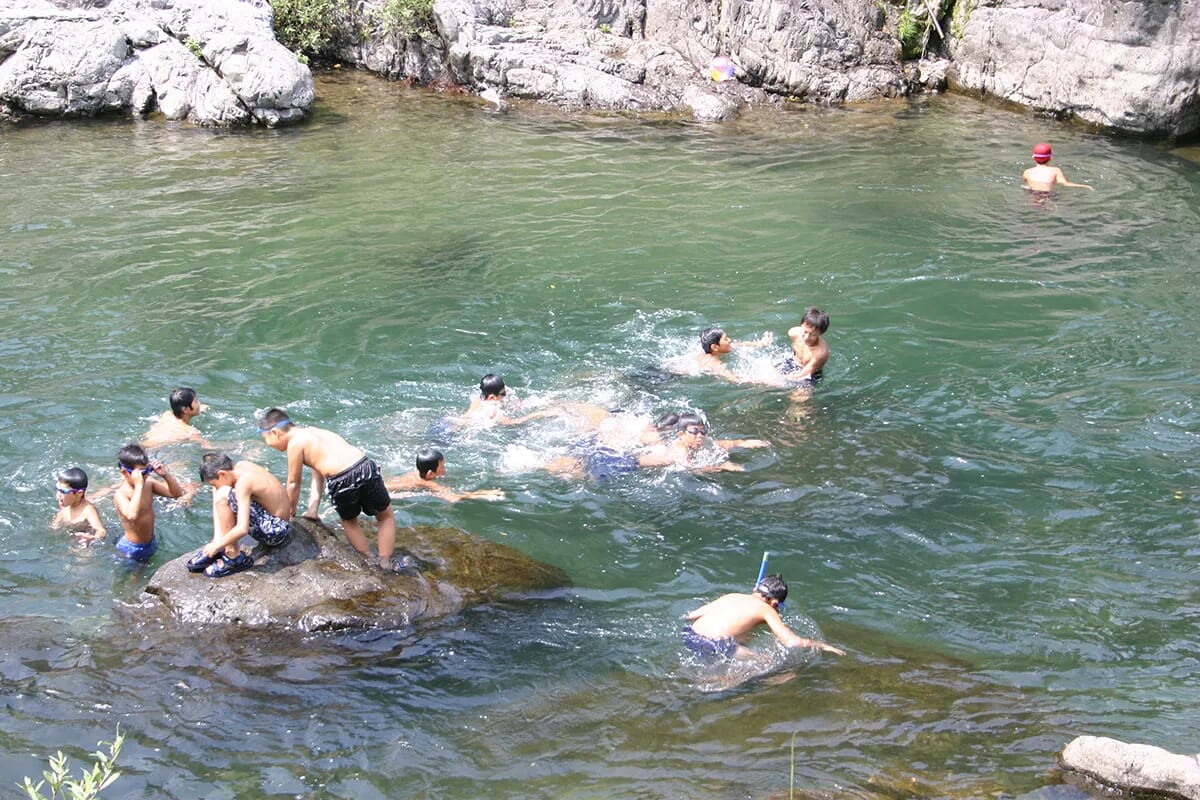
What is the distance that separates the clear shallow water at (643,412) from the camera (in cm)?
695

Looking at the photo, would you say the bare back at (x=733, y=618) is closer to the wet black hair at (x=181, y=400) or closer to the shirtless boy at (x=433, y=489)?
the shirtless boy at (x=433, y=489)

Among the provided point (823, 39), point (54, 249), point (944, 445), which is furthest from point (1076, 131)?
point (54, 249)

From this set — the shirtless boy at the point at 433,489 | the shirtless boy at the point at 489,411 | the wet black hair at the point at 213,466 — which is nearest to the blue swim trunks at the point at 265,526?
the wet black hair at the point at 213,466

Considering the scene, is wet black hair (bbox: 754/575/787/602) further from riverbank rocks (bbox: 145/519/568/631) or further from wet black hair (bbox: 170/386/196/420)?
wet black hair (bbox: 170/386/196/420)

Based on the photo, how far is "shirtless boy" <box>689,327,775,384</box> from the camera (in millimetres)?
11891

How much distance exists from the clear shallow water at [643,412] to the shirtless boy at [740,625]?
0.24 m

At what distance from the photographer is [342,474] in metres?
8.11

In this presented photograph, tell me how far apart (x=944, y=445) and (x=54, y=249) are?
1241 centimetres

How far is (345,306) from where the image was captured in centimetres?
1404

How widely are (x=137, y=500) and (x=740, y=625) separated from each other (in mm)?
4902

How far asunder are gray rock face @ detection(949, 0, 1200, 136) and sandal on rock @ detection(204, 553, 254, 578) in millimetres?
18518

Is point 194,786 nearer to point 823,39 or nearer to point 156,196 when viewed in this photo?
point 156,196

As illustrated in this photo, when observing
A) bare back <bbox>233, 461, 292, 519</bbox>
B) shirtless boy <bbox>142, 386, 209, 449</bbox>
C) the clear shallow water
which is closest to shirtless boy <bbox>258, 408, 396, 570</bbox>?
bare back <bbox>233, 461, 292, 519</bbox>

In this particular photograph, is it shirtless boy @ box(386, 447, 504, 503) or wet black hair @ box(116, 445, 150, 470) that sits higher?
wet black hair @ box(116, 445, 150, 470)
